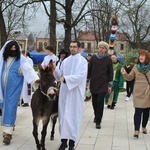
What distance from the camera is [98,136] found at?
7.39 meters

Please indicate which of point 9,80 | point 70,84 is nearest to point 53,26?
point 9,80

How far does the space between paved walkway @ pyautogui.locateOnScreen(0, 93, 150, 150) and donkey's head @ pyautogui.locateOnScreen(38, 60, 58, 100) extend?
1221mm

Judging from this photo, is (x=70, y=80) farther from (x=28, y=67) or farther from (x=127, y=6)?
(x=127, y=6)

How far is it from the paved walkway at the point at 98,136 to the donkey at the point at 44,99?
499 millimetres

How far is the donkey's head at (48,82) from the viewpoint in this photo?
5497 mm

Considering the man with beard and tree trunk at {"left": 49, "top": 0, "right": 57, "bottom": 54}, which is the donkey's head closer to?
the man with beard

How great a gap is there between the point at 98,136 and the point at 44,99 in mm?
1930

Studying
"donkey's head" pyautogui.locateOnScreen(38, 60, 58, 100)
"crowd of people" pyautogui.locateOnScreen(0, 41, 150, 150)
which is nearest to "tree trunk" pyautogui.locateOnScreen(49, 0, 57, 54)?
"crowd of people" pyautogui.locateOnScreen(0, 41, 150, 150)

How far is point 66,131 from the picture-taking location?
5.81 m

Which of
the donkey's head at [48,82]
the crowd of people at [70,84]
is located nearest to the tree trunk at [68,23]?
the crowd of people at [70,84]

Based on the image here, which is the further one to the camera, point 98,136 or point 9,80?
point 98,136

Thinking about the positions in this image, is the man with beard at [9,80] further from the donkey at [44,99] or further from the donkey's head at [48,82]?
the donkey's head at [48,82]

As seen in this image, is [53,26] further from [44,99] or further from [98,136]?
[44,99]

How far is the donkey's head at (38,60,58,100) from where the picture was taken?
18.0 ft
